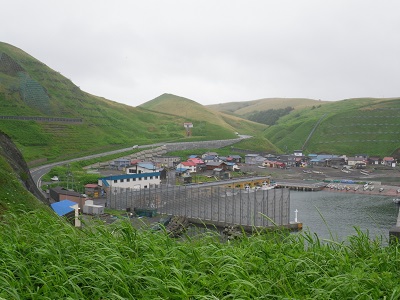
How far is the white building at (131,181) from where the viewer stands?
3550cm

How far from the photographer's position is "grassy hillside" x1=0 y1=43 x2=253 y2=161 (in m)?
51.9

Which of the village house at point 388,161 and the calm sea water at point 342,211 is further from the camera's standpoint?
the village house at point 388,161

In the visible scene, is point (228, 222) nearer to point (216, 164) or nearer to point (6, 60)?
point (216, 164)

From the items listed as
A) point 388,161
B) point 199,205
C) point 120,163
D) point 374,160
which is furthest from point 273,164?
point 199,205

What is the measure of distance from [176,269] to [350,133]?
85.6m

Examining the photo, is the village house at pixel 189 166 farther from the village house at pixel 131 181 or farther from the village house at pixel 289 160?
the village house at pixel 289 160

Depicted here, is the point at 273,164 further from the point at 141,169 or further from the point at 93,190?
the point at 93,190

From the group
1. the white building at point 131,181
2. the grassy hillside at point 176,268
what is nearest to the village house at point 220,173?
the white building at point 131,181

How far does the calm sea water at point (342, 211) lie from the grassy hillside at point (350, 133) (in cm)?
3660

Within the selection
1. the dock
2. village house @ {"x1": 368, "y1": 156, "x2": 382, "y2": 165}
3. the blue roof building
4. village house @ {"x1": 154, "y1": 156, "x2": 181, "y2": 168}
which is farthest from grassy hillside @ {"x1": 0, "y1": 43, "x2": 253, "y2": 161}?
village house @ {"x1": 368, "y1": 156, "x2": 382, "y2": 165}

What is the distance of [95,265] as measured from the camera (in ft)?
12.2

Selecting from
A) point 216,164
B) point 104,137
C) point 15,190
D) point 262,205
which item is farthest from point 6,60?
point 15,190

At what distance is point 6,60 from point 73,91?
42.3 feet

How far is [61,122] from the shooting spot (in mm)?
59500
